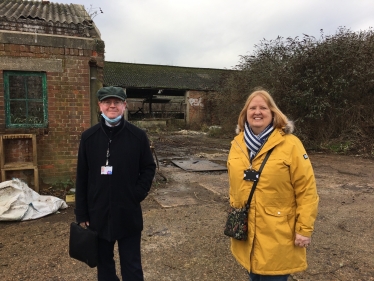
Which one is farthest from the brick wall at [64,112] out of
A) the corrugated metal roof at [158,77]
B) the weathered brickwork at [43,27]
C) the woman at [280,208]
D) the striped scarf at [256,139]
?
the corrugated metal roof at [158,77]

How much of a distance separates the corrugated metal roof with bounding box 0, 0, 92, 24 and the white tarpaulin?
3703 millimetres

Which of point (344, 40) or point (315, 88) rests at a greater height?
point (344, 40)

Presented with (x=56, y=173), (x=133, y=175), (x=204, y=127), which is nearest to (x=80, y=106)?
(x=56, y=173)

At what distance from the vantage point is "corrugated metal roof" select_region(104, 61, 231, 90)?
2597 centimetres

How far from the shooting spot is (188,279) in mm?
3049

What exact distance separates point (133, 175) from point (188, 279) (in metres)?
1.37

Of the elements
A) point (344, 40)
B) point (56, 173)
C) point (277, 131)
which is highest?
point (344, 40)

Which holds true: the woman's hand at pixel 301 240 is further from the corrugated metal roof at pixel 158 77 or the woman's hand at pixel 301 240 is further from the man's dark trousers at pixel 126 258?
the corrugated metal roof at pixel 158 77

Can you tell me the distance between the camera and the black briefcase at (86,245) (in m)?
2.36

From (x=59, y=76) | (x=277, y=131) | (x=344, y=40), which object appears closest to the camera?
(x=277, y=131)

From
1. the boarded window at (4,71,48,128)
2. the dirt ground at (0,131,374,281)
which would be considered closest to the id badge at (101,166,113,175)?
the dirt ground at (0,131,374,281)

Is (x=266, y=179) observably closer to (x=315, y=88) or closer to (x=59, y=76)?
(x=59, y=76)

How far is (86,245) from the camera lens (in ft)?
7.79

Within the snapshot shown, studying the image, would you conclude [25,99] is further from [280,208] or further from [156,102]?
[156,102]
